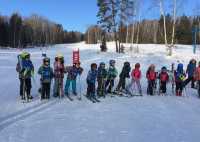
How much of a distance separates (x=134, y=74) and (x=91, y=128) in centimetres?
685

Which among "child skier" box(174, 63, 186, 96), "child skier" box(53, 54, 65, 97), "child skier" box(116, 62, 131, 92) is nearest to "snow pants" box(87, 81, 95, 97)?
"child skier" box(53, 54, 65, 97)

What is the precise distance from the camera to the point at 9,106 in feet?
38.9

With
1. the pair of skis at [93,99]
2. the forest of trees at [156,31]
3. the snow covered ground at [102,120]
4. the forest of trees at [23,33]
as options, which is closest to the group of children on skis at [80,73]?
the pair of skis at [93,99]

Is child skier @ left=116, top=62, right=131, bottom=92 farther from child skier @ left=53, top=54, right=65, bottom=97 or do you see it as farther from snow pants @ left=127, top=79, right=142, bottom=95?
child skier @ left=53, top=54, right=65, bottom=97

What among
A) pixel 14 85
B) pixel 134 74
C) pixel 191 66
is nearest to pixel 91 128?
pixel 134 74

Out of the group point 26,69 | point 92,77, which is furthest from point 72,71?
point 26,69

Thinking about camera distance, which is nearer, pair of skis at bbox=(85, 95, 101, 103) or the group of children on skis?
pair of skis at bbox=(85, 95, 101, 103)

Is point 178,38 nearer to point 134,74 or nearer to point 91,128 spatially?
point 134,74

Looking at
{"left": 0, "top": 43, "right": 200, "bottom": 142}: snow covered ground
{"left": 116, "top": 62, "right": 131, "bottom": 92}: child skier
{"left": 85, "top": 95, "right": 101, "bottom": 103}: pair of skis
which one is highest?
{"left": 116, "top": 62, "right": 131, "bottom": 92}: child skier

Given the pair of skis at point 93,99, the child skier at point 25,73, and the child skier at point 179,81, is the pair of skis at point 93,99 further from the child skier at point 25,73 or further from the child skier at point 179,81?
the child skier at point 179,81

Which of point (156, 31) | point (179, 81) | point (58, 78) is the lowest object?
point (179, 81)

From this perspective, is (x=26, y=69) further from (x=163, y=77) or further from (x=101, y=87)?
(x=163, y=77)

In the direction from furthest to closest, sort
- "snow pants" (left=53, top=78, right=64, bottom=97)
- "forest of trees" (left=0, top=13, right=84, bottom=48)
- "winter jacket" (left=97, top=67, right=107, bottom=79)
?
1. "forest of trees" (left=0, top=13, right=84, bottom=48)
2. "winter jacket" (left=97, top=67, right=107, bottom=79)
3. "snow pants" (left=53, top=78, right=64, bottom=97)

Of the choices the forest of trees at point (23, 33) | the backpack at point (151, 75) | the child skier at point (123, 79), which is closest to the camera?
the child skier at point (123, 79)
